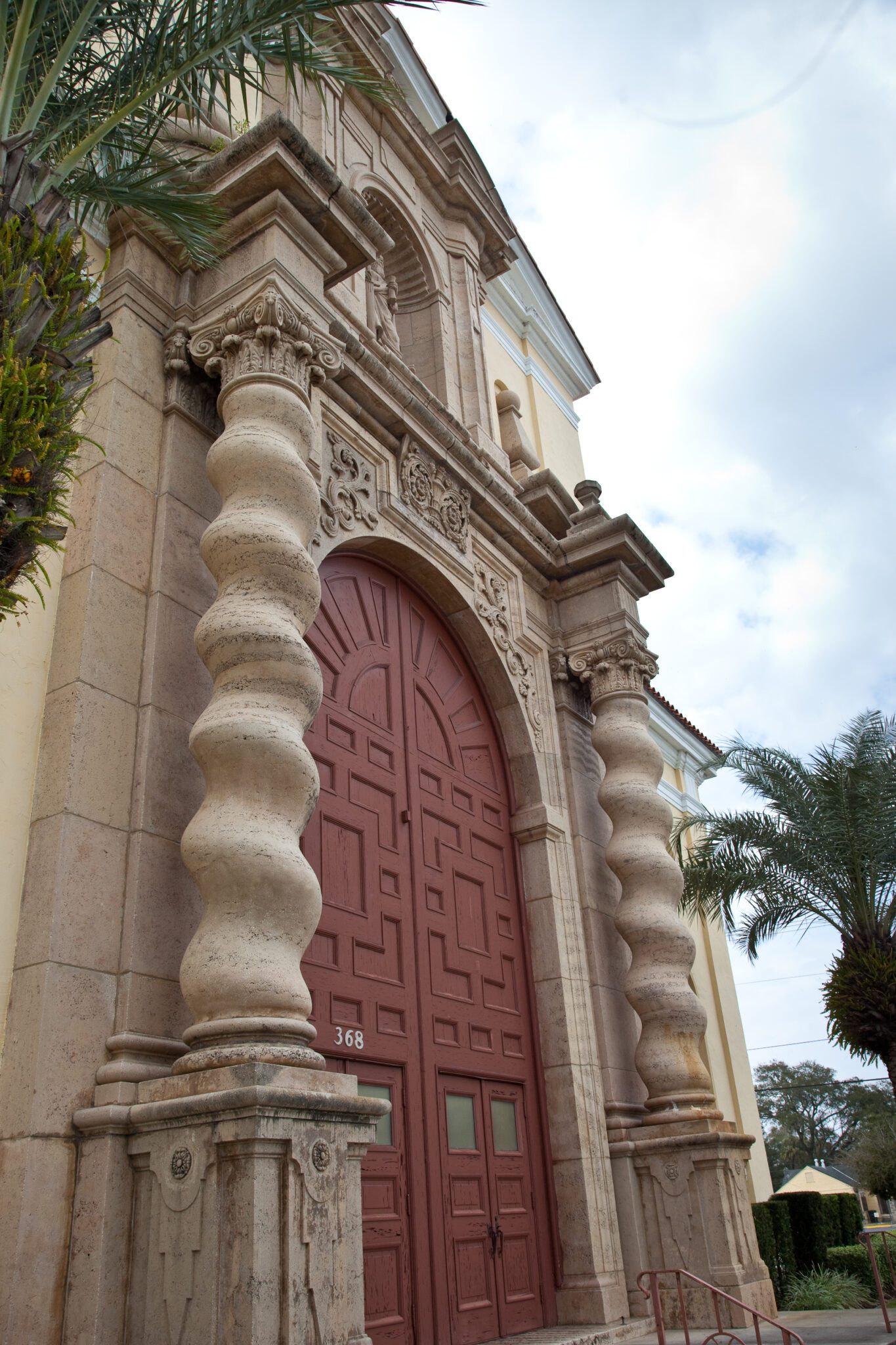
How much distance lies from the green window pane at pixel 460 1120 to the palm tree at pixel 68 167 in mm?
4547

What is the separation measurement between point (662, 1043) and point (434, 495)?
485 cm

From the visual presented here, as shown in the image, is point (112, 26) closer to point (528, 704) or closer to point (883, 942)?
point (528, 704)

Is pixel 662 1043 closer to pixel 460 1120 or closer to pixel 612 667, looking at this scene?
pixel 460 1120

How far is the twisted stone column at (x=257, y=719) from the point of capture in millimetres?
4875

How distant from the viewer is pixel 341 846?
7125 millimetres

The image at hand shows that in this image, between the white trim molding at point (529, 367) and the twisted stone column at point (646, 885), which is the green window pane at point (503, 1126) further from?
the white trim molding at point (529, 367)

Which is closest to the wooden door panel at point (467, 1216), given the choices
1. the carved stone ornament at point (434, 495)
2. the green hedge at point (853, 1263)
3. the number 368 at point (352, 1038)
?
the number 368 at point (352, 1038)

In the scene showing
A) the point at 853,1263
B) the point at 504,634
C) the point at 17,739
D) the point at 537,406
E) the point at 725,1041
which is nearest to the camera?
the point at 17,739

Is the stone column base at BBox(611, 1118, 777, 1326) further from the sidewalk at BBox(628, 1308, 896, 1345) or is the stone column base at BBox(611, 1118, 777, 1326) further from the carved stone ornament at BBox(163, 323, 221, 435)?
the carved stone ornament at BBox(163, 323, 221, 435)

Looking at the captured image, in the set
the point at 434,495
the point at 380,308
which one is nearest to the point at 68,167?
the point at 434,495

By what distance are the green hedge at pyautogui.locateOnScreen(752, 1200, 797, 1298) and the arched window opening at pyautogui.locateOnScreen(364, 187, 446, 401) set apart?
11274 millimetres

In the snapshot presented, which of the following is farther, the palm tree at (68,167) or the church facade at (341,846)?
the church facade at (341,846)

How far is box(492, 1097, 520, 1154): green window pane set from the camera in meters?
7.82

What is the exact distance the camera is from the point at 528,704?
9852mm
